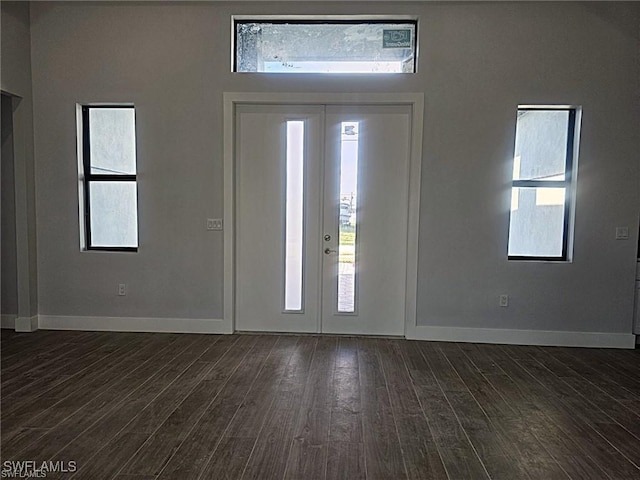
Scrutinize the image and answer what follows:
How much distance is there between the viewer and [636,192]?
166 inches

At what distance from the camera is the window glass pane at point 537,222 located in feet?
14.2

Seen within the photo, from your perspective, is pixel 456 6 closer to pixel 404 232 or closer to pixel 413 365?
pixel 404 232

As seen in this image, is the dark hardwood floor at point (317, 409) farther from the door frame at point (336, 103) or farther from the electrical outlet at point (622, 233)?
the electrical outlet at point (622, 233)

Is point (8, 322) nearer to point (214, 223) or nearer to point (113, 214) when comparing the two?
point (113, 214)

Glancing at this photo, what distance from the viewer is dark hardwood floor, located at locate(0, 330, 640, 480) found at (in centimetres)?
228

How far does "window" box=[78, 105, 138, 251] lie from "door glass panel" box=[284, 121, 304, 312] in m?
1.60

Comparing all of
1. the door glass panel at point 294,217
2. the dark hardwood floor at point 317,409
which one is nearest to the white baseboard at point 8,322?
the dark hardwood floor at point 317,409

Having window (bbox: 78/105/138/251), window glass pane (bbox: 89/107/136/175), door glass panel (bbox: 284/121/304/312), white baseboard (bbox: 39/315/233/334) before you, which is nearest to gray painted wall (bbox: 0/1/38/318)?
white baseboard (bbox: 39/315/233/334)

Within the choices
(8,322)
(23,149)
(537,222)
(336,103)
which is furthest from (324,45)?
(8,322)

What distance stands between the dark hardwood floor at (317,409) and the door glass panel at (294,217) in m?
0.57

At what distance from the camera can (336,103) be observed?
4.34 meters

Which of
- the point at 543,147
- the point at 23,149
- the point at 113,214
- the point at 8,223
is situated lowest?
the point at 8,223

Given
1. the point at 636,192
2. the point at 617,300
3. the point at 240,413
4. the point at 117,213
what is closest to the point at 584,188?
the point at 636,192

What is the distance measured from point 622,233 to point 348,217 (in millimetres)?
2682
